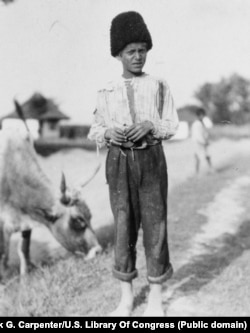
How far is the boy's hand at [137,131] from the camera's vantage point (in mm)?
2571

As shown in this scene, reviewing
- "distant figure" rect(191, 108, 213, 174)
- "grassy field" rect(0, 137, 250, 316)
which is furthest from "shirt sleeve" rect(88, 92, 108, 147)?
"distant figure" rect(191, 108, 213, 174)

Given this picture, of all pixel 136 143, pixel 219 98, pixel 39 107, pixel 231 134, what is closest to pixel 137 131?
pixel 136 143

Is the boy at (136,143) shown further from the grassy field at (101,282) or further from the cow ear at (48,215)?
the cow ear at (48,215)

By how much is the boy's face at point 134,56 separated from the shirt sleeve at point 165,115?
179mm

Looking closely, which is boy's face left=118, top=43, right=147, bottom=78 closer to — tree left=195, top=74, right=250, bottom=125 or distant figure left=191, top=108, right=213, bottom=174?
distant figure left=191, top=108, right=213, bottom=174

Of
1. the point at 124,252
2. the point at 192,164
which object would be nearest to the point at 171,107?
the point at 124,252

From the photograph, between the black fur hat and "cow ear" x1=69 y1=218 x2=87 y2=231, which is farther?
"cow ear" x1=69 y1=218 x2=87 y2=231

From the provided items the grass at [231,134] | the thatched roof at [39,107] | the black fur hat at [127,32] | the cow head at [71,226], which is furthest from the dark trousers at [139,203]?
the grass at [231,134]

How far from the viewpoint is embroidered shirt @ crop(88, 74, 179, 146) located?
270cm

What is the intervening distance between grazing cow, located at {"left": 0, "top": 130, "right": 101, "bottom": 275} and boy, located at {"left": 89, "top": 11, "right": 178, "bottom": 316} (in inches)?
60.2

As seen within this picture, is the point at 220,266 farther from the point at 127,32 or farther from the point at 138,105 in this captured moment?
the point at 127,32

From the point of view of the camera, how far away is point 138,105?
8.84ft

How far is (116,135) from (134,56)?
1.63ft

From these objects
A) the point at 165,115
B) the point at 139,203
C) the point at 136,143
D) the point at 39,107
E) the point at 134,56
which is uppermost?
the point at 134,56
